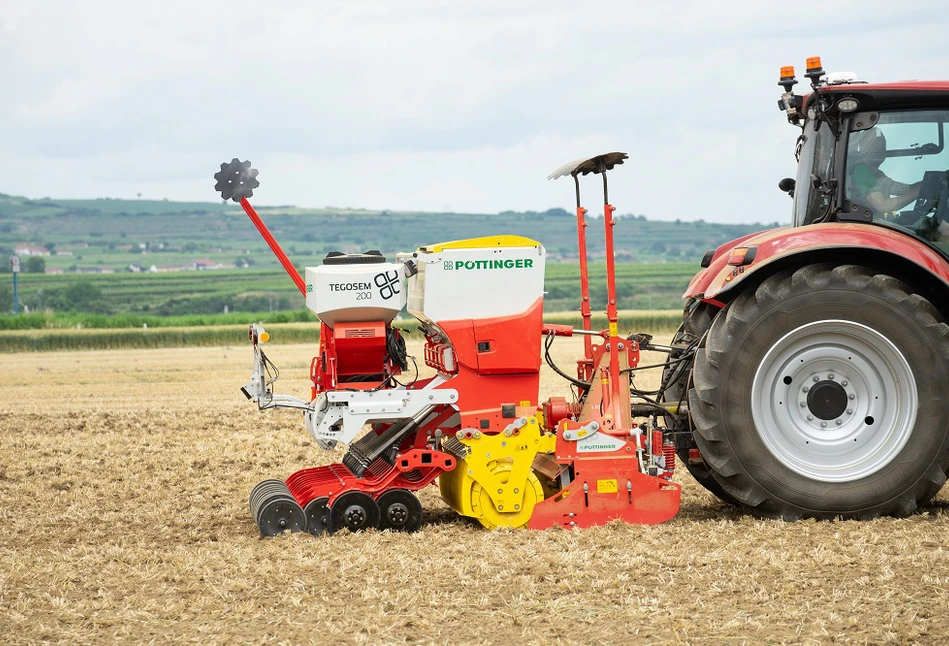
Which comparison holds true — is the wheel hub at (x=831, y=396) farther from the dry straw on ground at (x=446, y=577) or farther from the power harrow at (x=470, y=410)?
the power harrow at (x=470, y=410)

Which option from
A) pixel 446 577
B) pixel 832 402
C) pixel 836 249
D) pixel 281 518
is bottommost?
pixel 446 577

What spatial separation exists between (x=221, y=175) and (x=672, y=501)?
12.3 feet

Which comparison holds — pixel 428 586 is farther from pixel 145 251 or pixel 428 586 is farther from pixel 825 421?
pixel 145 251

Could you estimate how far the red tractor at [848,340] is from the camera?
7.00 meters

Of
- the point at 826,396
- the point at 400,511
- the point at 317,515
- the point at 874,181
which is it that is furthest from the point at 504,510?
the point at 874,181

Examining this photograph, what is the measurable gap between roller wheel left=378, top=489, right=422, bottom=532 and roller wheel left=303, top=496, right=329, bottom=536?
351 millimetres

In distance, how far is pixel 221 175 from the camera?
7.84m

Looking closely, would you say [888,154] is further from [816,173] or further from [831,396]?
[831,396]

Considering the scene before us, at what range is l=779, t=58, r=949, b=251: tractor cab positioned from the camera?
7309 mm

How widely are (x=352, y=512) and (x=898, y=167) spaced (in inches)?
163

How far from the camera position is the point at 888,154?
738 cm

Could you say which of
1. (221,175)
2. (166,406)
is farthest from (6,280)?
Answer: (221,175)

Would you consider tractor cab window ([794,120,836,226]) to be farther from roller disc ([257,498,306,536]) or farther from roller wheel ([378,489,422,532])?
roller disc ([257,498,306,536])

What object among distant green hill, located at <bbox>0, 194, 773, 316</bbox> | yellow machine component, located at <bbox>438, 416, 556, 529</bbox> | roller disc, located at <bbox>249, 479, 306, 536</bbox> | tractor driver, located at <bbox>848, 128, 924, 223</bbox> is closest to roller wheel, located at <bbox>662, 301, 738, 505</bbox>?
yellow machine component, located at <bbox>438, 416, 556, 529</bbox>
